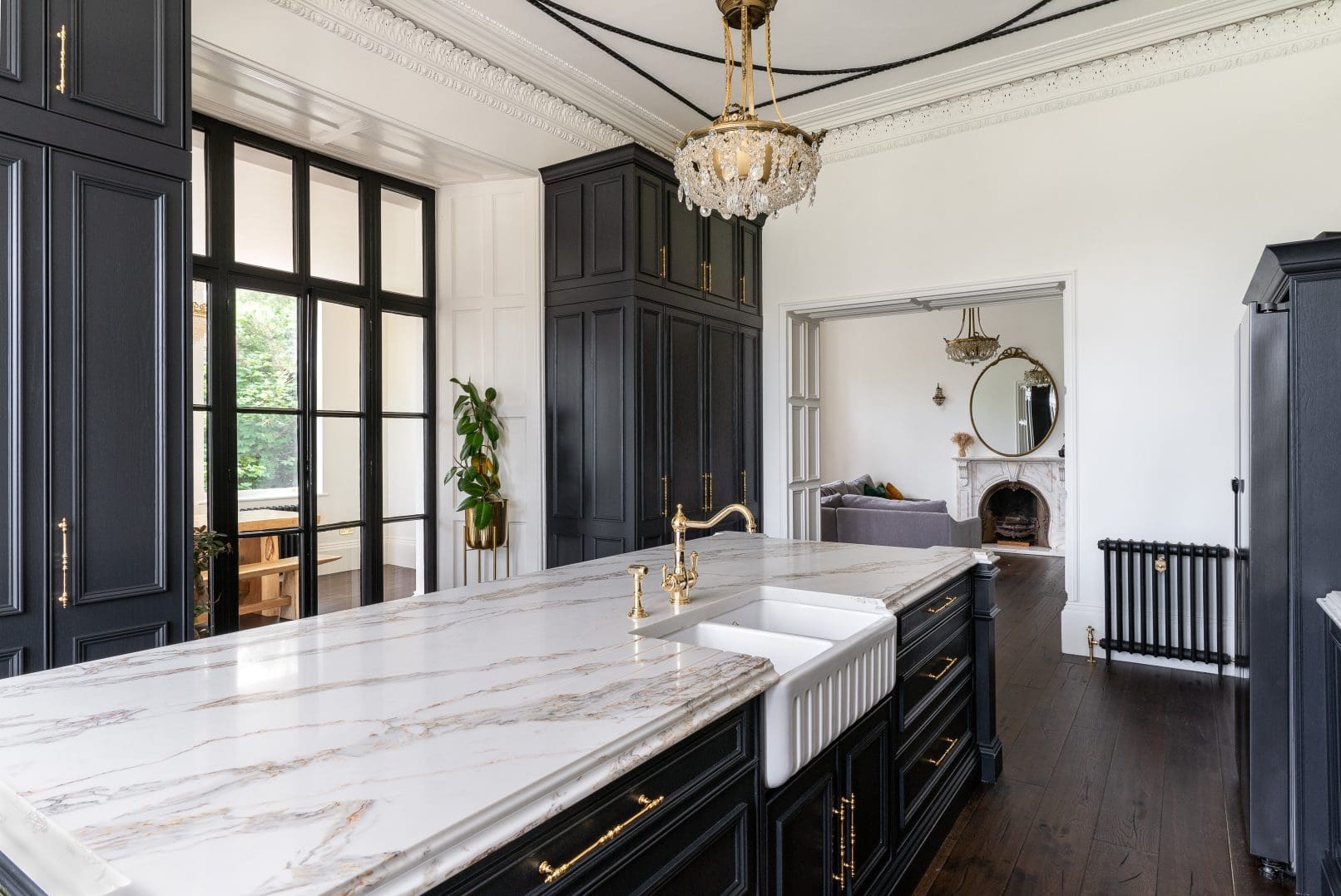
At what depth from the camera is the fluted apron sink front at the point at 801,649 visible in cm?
148

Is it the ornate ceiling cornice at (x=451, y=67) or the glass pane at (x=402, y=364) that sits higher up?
the ornate ceiling cornice at (x=451, y=67)

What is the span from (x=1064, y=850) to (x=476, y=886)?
7.75ft

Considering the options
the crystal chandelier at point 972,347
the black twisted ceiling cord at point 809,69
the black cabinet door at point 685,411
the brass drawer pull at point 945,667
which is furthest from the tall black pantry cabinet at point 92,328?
the crystal chandelier at point 972,347

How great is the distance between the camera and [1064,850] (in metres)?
2.50

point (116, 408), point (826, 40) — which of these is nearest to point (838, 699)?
point (116, 408)

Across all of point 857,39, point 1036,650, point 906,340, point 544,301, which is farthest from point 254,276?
point 906,340

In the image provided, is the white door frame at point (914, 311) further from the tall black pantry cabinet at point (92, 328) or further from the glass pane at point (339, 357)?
the tall black pantry cabinet at point (92, 328)

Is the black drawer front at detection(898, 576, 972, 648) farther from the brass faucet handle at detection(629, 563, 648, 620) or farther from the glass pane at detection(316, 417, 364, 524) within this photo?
the glass pane at detection(316, 417, 364, 524)

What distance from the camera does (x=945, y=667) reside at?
2.59 m

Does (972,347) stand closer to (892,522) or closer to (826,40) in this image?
(892,522)

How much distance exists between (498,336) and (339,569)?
1.70m

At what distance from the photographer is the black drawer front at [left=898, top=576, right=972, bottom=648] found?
2.21m

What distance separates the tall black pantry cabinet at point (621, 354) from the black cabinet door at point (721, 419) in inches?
2.1

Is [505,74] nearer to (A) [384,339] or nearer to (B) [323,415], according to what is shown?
(A) [384,339]
